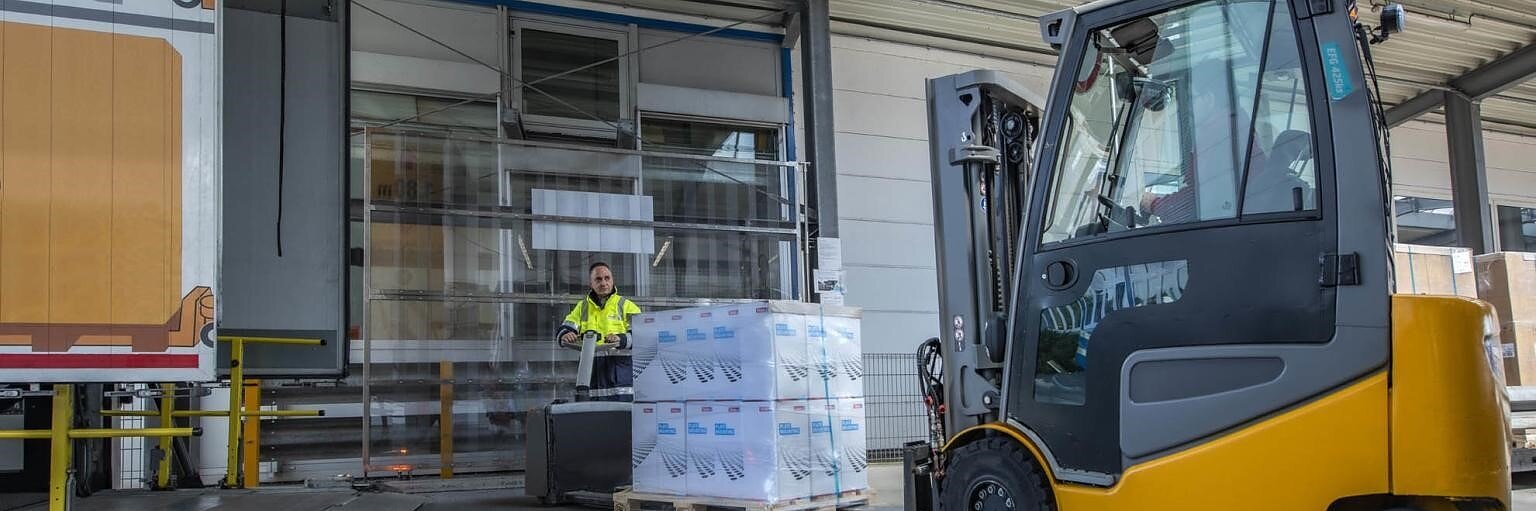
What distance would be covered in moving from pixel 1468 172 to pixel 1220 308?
547 inches

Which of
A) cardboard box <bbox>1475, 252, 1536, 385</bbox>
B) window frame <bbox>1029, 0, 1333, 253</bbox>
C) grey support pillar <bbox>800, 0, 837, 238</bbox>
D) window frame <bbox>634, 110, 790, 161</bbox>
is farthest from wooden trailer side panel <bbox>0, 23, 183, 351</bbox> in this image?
cardboard box <bbox>1475, 252, 1536, 385</bbox>

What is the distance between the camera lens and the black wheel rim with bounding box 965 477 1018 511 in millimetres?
3785

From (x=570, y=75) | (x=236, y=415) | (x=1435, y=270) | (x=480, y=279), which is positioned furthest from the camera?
(x=570, y=75)

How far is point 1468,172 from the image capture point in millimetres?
14797

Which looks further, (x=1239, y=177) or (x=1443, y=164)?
(x=1443, y=164)

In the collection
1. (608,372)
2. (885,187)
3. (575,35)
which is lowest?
(608,372)

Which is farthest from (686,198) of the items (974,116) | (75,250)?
(75,250)

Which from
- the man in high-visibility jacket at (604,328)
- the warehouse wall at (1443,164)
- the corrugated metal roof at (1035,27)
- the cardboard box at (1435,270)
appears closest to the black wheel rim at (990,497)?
the man in high-visibility jacket at (604,328)

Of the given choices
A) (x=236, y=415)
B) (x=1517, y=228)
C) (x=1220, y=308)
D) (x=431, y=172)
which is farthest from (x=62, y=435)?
(x=1517, y=228)

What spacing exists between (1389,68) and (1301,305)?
1320 centimetres

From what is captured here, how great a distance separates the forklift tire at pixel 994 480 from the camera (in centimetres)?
370

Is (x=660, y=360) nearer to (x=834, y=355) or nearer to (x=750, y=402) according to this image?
(x=750, y=402)

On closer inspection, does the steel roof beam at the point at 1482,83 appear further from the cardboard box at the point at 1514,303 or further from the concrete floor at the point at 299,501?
the concrete floor at the point at 299,501

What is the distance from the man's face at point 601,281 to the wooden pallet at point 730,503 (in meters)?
1.78
